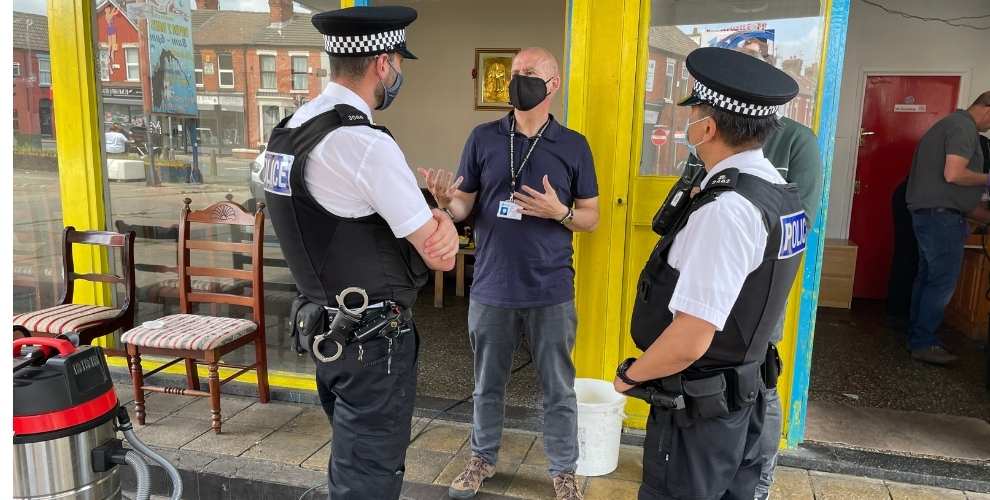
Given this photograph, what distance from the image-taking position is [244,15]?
11.2ft

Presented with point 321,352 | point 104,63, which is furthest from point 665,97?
point 104,63

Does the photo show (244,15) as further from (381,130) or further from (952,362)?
(952,362)

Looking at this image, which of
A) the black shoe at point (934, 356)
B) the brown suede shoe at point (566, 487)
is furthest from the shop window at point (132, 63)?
the black shoe at point (934, 356)

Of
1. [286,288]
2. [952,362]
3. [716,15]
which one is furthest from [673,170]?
[952,362]

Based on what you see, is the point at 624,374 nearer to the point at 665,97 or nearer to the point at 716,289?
the point at 716,289

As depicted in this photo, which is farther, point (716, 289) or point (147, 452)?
point (147, 452)

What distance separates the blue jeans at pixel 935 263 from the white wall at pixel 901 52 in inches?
69.0

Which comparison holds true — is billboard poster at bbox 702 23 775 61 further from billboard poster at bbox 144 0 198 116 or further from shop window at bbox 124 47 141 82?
shop window at bbox 124 47 141 82

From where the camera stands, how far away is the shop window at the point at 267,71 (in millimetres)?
3422

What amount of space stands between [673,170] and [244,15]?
2.40m

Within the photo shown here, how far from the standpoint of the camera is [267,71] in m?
3.44

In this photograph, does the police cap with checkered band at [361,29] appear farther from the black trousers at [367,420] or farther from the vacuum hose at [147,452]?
the vacuum hose at [147,452]

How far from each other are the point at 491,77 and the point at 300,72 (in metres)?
3.72

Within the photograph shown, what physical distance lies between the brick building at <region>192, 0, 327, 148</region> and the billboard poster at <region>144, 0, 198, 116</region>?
0.05 meters
